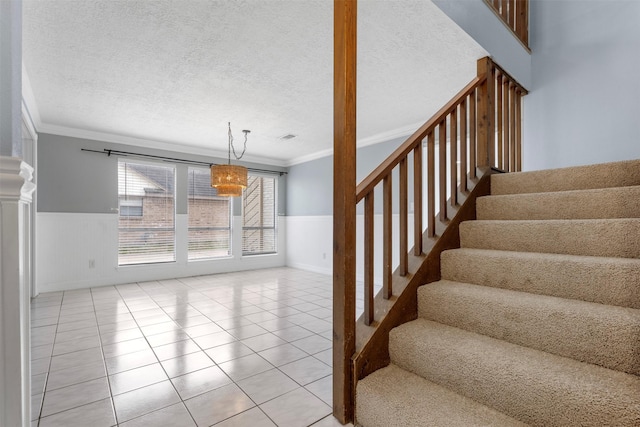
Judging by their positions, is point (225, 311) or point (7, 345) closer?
point (7, 345)

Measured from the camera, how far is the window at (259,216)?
6.72 m

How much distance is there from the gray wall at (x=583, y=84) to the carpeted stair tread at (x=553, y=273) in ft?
6.65

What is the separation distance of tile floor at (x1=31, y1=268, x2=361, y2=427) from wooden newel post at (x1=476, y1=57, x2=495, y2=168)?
2.08 meters

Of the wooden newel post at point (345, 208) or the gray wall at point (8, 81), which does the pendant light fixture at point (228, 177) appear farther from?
the gray wall at point (8, 81)

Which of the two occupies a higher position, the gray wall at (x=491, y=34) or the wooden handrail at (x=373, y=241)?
the gray wall at (x=491, y=34)

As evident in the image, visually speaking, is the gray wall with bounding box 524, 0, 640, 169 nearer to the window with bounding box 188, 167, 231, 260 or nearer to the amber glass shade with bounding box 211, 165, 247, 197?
the amber glass shade with bounding box 211, 165, 247, 197

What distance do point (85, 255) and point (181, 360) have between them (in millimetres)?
3592

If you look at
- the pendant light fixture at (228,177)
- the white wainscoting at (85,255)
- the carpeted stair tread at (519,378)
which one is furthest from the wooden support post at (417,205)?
the white wainscoting at (85,255)

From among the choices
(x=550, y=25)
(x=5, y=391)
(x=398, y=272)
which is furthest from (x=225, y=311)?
(x=550, y=25)

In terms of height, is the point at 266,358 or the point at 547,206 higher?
the point at 547,206

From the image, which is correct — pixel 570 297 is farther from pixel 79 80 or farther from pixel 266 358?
pixel 79 80

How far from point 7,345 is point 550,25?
473 centimetres

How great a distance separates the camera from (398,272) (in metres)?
1.95

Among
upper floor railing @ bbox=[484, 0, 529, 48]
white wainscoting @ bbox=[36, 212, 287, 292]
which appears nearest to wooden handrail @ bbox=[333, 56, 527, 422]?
upper floor railing @ bbox=[484, 0, 529, 48]
